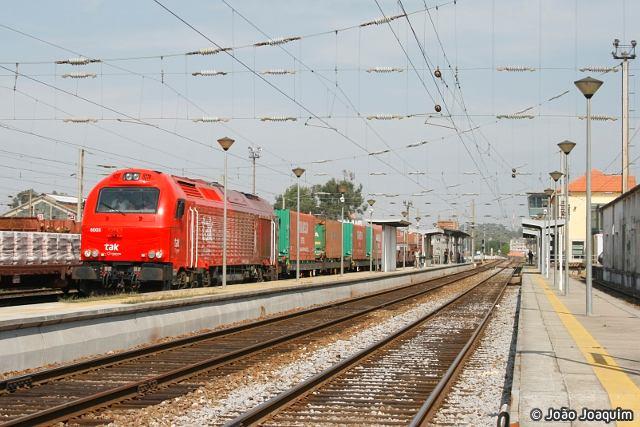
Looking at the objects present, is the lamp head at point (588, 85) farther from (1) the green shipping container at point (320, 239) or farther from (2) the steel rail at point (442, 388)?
(1) the green shipping container at point (320, 239)

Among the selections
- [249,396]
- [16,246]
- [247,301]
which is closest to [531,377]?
[249,396]

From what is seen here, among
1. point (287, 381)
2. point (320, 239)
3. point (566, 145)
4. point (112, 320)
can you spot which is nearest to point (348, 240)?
point (320, 239)

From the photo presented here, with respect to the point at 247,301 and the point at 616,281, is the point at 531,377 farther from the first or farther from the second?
the point at 616,281

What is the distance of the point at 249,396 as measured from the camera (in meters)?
10.1

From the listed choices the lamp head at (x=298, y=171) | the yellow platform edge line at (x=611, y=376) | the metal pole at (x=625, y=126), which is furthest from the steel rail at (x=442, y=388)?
the metal pole at (x=625, y=126)

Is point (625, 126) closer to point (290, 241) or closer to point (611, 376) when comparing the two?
point (290, 241)

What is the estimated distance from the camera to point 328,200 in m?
137

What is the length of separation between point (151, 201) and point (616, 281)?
28.8 meters

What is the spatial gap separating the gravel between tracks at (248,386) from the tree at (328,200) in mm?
108595

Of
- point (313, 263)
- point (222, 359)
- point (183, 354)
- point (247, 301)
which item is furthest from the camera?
point (313, 263)

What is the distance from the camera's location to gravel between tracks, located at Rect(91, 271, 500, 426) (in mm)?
8750

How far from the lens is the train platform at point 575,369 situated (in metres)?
7.97

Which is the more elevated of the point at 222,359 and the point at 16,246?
the point at 16,246

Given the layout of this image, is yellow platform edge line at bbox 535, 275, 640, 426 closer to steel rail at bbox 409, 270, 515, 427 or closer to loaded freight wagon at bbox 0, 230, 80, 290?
steel rail at bbox 409, 270, 515, 427
